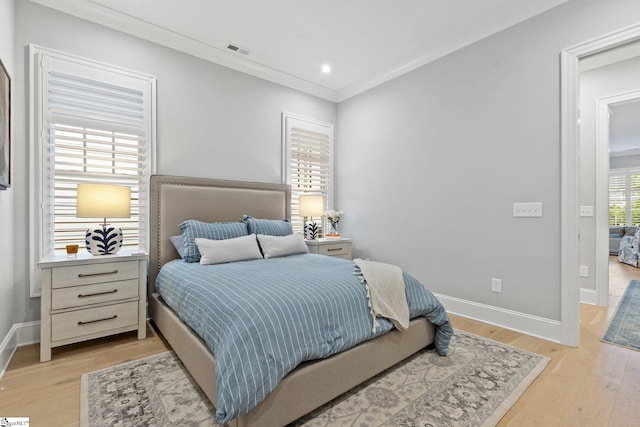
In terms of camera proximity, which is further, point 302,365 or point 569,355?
point 569,355

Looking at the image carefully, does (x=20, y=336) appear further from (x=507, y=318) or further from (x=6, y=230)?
(x=507, y=318)

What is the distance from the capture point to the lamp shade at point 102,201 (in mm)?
2361

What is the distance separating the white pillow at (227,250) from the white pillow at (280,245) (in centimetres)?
10

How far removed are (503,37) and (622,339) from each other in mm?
2859

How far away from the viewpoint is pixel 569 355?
2227 mm

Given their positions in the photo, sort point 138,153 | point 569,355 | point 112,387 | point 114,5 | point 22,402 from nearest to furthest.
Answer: point 22,402 → point 112,387 → point 569,355 → point 114,5 → point 138,153

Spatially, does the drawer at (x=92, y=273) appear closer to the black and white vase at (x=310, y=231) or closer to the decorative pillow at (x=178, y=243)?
the decorative pillow at (x=178, y=243)

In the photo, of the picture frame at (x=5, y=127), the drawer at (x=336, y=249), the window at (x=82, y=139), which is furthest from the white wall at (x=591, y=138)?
the picture frame at (x=5, y=127)

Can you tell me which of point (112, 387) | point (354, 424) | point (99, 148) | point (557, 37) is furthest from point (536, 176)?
point (99, 148)

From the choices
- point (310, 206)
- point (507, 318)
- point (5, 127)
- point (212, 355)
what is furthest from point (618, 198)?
point (5, 127)

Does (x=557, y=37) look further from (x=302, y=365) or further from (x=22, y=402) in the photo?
(x=22, y=402)

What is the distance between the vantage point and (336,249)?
399cm

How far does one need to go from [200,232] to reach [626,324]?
4157 mm

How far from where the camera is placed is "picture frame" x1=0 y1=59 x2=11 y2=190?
6.37 feet
